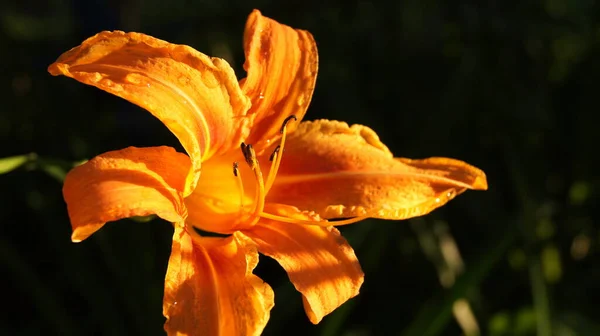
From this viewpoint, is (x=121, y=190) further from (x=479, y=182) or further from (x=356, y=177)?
(x=479, y=182)

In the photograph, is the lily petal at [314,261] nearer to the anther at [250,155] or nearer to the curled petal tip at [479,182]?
the anther at [250,155]

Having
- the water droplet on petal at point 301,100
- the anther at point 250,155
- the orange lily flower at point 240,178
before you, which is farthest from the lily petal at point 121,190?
the water droplet on petal at point 301,100

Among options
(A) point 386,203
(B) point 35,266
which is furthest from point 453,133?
(B) point 35,266

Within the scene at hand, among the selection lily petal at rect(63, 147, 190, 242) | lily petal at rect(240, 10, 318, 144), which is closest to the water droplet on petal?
lily petal at rect(240, 10, 318, 144)

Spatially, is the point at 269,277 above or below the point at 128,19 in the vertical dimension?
below

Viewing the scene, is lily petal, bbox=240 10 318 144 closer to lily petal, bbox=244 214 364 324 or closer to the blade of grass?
lily petal, bbox=244 214 364 324

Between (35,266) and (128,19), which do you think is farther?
(128,19)

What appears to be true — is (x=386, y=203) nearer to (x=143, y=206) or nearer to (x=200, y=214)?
(x=200, y=214)

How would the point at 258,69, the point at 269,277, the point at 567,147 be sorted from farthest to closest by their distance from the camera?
the point at 567,147 < the point at 269,277 < the point at 258,69
